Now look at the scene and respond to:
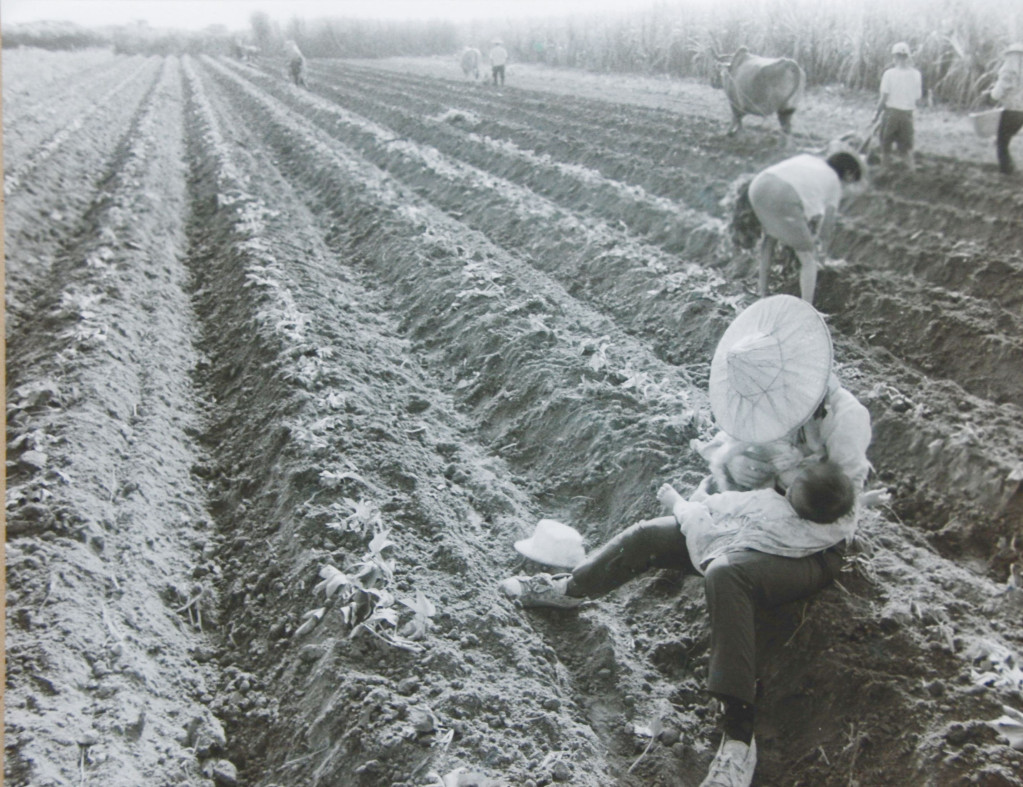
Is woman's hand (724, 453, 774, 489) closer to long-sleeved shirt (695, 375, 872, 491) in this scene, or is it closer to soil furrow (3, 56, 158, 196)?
long-sleeved shirt (695, 375, 872, 491)

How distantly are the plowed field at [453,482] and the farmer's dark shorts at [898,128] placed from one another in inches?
16.0

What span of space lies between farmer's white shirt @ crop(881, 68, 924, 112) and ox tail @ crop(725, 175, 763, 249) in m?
4.52

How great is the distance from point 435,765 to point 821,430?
180cm

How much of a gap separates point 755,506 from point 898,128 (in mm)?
7646

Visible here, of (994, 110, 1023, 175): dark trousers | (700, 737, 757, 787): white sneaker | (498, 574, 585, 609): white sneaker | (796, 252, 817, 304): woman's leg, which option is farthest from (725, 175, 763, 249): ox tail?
(994, 110, 1023, 175): dark trousers

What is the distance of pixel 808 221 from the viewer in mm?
5133

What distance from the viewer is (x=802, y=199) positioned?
4.91m

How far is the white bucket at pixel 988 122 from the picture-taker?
8.21 metres

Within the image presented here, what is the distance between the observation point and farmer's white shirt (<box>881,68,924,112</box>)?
27.9ft

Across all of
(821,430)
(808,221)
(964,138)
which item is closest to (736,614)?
(821,430)

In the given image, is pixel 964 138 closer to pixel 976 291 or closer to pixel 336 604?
pixel 976 291

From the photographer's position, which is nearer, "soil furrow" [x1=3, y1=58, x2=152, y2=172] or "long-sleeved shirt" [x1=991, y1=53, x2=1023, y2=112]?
"long-sleeved shirt" [x1=991, y1=53, x2=1023, y2=112]

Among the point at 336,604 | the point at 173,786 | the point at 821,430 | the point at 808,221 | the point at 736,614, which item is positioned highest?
the point at 808,221

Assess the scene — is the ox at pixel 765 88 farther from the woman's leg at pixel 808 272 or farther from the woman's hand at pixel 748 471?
the woman's hand at pixel 748 471
